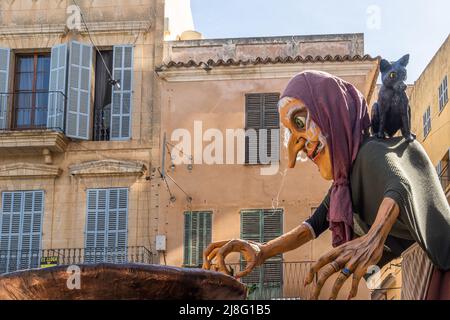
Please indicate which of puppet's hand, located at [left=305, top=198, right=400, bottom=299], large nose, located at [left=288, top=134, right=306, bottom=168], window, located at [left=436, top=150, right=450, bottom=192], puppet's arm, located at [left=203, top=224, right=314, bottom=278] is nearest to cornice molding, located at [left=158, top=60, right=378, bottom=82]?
window, located at [left=436, top=150, right=450, bottom=192]

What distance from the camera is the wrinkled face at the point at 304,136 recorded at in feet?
23.9

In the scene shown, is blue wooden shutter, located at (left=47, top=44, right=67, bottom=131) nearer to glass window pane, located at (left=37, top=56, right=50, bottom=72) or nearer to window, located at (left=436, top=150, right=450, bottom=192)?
glass window pane, located at (left=37, top=56, right=50, bottom=72)

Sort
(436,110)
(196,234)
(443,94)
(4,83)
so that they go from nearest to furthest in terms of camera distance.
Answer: (196,234)
(4,83)
(443,94)
(436,110)

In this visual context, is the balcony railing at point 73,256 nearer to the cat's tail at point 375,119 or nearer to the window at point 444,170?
the window at point 444,170

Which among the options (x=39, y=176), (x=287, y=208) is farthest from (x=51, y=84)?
(x=287, y=208)

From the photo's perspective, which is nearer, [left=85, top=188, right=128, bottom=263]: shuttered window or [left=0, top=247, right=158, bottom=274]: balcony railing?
[left=0, top=247, right=158, bottom=274]: balcony railing

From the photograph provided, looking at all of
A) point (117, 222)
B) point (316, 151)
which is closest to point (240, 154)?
point (117, 222)

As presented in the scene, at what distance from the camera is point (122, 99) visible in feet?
75.4

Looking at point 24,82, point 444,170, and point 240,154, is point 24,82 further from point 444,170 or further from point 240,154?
point 444,170

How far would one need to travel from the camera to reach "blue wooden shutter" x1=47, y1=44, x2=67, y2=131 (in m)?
22.6

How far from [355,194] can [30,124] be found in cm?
1666

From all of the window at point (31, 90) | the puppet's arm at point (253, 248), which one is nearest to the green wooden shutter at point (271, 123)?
the window at point (31, 90)

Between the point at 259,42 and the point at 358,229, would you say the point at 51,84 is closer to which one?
the point at 259,42

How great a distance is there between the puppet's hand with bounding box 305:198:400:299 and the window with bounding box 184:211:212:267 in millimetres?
15351
